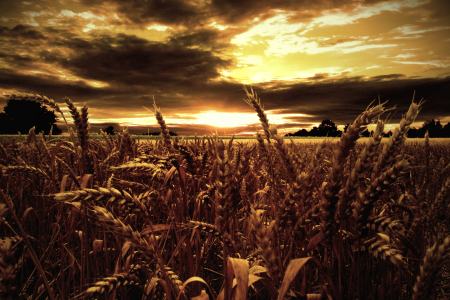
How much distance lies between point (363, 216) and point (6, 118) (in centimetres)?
7222

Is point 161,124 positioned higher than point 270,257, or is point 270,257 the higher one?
point 161,124

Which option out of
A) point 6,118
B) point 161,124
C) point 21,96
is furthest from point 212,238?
point 6,118

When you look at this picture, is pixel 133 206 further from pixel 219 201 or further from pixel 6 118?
pixel 6 118

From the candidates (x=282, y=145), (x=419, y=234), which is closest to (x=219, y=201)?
(x=282, y=145)

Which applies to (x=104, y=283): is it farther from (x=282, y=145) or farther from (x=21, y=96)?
(x=21, y=96)

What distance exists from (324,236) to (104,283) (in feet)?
3.18

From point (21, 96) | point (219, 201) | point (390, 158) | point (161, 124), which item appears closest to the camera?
point (219, 201)

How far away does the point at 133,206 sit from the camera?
106 cm

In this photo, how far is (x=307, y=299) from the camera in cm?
100

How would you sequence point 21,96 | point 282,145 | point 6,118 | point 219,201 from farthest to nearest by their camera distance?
point 6,118 < point 21,96 < point 282,145 < point 219,201

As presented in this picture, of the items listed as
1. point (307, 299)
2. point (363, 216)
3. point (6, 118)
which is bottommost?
point (307, 299)

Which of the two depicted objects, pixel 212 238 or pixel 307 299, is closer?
pixel 307 299

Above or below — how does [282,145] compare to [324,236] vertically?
above

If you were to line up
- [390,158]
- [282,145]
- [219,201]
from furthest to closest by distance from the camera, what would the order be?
1. [282,145]
2. [390,158]
3. [219,201]
